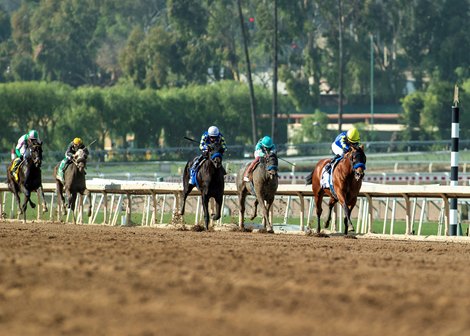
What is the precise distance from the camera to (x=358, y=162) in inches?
662

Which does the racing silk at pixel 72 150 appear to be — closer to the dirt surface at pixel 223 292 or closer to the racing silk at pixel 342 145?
the racing silk at pixel 342 145

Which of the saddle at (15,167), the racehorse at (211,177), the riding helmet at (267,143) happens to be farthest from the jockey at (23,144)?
the riding helmet at (267,143)

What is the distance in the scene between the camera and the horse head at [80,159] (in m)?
22.8

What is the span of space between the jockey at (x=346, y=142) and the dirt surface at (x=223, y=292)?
600 centimetres

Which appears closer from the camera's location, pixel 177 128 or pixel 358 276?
pixel 358 276

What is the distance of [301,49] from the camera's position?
303 feet

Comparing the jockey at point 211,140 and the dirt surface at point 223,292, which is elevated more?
the jockey at point 211,140

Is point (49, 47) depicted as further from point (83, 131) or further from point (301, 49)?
point (83, 131)

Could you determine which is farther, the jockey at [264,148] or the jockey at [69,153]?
the jockey at [69,153]

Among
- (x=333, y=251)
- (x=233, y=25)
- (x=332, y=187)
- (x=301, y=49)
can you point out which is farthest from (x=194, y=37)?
(x=333, y=251)

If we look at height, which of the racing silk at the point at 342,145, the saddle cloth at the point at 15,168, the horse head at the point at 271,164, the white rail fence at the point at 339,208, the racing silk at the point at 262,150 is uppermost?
the racing silk at the point at 342,145

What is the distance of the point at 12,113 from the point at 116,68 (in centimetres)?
3716

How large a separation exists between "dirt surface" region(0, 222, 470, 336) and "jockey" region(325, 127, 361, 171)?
19.7 ft

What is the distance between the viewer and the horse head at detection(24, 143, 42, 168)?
855 inches
